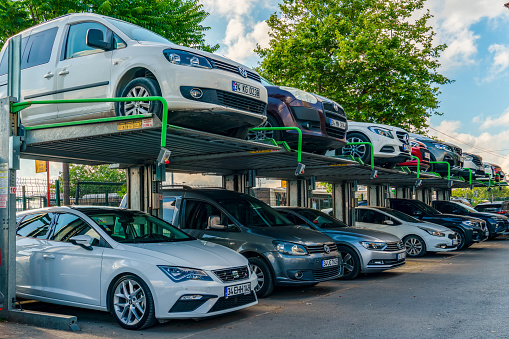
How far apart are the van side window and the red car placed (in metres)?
11.0

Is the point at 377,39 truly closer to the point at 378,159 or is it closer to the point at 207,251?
the point at 378,159

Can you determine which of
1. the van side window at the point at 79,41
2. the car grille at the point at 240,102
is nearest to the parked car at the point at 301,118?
the car grille at the point at 240,102

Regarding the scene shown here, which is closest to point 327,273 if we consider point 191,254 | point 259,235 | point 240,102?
point 259,235

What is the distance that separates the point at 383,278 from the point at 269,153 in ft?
12.3

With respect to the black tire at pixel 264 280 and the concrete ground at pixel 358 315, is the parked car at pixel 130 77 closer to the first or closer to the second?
the black tire at pixel 264 280

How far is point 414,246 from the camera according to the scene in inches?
600

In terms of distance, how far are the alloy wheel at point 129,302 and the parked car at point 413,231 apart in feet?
33.7

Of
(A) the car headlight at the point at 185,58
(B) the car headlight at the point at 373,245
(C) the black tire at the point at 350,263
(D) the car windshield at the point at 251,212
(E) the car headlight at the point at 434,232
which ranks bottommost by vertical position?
(C) the black tire at the point at 350,263

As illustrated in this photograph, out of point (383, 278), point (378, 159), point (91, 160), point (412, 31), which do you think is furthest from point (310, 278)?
point (412, 31)

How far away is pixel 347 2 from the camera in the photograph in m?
27.0

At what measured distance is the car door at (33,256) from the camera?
7.20 metres

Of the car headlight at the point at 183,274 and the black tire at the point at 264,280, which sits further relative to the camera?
the black tire at the point at 264,280

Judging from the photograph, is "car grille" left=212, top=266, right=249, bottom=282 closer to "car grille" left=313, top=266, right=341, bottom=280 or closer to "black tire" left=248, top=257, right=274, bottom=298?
"black tire" left=248, top=257, right=274, bottom=298

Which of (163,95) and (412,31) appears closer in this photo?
(163,95)
